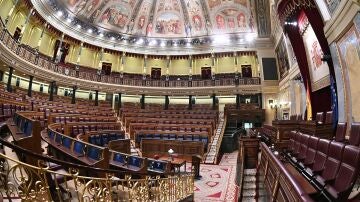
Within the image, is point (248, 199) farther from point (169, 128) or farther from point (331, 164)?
point (169, 128)

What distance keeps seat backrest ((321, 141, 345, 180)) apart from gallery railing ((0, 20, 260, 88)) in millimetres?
14008

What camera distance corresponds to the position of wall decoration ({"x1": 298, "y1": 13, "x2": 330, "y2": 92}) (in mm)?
8422

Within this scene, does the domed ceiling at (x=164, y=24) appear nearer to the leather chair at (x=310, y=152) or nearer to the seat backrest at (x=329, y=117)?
the seat backrest at (x=329, y=117)

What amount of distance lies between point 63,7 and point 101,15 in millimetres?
3428

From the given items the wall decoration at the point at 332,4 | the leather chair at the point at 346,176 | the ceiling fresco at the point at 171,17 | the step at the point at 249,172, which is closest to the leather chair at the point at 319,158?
the leather chair at the point at 346,176

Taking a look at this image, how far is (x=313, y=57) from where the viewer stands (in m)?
9.11

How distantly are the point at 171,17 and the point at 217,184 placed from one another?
1764cm

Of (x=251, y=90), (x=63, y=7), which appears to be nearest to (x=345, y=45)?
(x=251, y=90)

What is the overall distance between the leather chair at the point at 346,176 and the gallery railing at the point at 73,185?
228cm

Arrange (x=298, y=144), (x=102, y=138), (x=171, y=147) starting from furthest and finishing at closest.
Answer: (x=171, y=147) < (x=102, y=138) < (x=298, y=144)

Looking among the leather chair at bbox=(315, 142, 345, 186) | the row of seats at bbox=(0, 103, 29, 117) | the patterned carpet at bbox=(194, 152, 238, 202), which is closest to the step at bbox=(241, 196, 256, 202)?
the patterned carpet at bbox=(194, 152, 238, 202)

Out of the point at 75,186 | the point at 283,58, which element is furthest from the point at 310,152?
the point at 283,58

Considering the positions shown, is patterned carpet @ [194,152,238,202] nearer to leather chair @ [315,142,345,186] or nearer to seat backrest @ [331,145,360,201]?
leather chair @ [315,142,345,186]

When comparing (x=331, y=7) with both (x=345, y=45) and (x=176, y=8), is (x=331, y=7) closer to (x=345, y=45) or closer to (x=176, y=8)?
(x=345, y=45)
